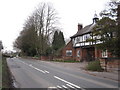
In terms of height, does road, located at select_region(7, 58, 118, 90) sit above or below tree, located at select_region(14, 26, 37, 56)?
below

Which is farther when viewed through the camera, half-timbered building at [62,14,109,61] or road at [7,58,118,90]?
A: half-timbered building at [62,14,109,61]

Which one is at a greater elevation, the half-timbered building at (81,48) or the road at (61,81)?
the half-timbered building at (81,48)

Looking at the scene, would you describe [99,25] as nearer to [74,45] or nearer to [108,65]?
[108,65]

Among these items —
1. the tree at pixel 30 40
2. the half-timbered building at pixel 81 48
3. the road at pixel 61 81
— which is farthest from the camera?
the tree at pixel 30 40

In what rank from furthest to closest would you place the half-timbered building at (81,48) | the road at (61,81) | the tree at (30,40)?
1. the tree at (30,40)
2. the half-timbered building at (81,48)
3. the road at (61,81)

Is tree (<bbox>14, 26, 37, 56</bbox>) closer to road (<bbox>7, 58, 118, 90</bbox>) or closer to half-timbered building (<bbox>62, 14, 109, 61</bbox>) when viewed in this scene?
half-timbered building (<bbox>62, 14, 109, 61</bbox>)

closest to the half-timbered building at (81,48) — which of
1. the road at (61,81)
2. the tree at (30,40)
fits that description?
the tree at (30,40)

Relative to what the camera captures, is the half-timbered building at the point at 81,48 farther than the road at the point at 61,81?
Yes

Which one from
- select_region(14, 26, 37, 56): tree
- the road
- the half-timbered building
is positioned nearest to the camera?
the road

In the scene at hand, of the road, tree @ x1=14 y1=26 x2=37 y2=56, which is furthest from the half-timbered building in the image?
the road

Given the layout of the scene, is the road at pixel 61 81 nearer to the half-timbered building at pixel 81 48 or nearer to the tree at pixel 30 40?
the half-timbered building at pixel 81 48

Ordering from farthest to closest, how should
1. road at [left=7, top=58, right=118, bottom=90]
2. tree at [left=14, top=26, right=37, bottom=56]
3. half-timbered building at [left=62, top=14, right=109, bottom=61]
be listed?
1. tree at [left=14, top=26, right=37, bottom=56]
2. half-timbered building at [left=62, top=14, right=109, bottom=61]
3. road at [left=7, top=58, right=118, bottom=90]

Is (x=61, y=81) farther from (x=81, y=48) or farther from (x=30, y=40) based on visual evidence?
(x=30, y=40)

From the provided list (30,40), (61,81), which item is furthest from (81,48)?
(61,81)
